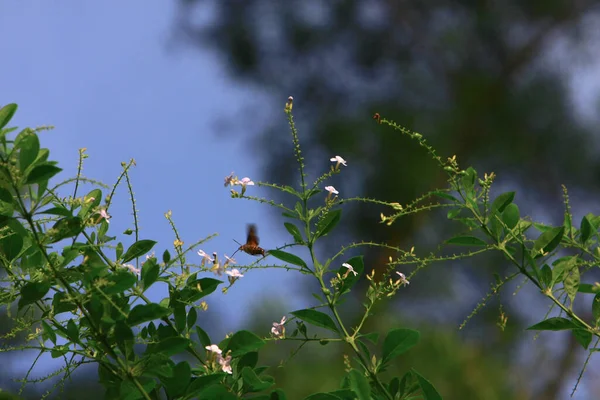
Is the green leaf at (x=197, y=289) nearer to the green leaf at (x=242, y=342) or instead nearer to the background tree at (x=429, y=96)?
the green leaf at (x=242, y=342)

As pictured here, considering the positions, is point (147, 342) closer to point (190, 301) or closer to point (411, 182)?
point (190, 301)

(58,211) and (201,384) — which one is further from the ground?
(58,211)

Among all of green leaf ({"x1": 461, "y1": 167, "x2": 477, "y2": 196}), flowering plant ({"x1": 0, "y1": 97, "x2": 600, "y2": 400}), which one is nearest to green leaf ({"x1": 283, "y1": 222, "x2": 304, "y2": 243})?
flowering plant ({"x1": 0, "y1": 97, "x2": 600, "y2": 400})

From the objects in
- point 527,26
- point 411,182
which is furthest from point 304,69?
point 527,26

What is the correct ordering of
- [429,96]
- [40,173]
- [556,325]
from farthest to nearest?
[429,96]
[556,325]
[40,173]

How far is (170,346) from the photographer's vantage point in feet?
1.64

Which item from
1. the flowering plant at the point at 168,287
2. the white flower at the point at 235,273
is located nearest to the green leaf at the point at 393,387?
the flowering plant at the point at 168,287

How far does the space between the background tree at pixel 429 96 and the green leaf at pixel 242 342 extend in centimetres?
344

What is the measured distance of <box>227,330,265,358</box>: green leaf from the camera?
21.2 inches

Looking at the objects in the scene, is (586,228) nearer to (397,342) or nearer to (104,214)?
(397,342)

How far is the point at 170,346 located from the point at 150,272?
0.18 feet

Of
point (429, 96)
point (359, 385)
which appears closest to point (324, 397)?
point (359, 385)

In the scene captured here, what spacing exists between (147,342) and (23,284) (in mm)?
106

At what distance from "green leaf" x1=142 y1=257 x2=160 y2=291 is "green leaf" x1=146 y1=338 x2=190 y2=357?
46mm
